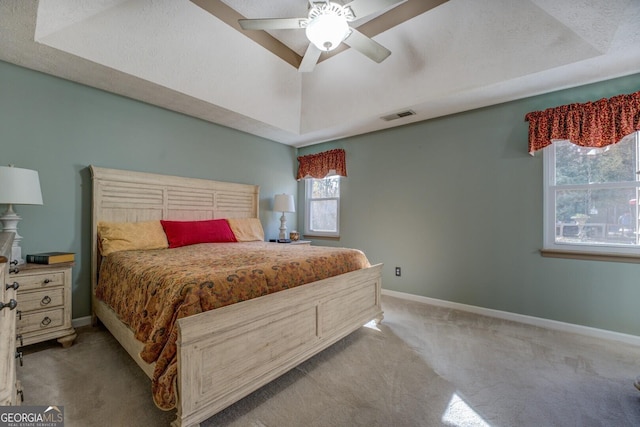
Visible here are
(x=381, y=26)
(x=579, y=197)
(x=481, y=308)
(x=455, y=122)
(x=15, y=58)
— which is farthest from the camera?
(x=455, y=122)

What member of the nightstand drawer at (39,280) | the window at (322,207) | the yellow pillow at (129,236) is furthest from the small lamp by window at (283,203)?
the nightstand drawer at (39,280)

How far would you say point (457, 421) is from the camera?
1480mm

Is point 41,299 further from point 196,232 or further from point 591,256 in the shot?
point 591,256

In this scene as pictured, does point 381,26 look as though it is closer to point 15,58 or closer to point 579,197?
point 579,197

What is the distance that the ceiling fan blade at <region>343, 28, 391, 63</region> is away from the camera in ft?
6.98

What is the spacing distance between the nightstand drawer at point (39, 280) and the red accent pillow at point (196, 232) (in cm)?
90

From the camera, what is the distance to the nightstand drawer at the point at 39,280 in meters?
2.02

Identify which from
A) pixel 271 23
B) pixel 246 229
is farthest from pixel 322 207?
pixel 271 23

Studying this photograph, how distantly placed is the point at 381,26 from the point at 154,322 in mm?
3282

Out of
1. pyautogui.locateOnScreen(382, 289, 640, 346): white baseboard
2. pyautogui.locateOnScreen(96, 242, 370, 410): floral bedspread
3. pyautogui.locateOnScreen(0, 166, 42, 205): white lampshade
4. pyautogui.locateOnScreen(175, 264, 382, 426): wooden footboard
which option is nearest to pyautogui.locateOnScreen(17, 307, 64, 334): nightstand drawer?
pyautogui.locateOnScreen(96, 242, 370, 410): floral bedspread

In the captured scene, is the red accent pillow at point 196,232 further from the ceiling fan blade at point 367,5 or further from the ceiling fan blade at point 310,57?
the ceiling fan blade at point 367,5

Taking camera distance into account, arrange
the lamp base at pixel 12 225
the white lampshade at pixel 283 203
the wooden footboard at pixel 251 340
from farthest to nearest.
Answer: the white lampshade at pixel 283 203, the lamp base at pixel 12 225, the wooden footboard at pixel 251 340

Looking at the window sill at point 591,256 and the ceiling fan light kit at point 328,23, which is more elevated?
the ceiling fan light kit at point 328,23

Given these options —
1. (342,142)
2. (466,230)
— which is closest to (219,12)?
(342,142)
